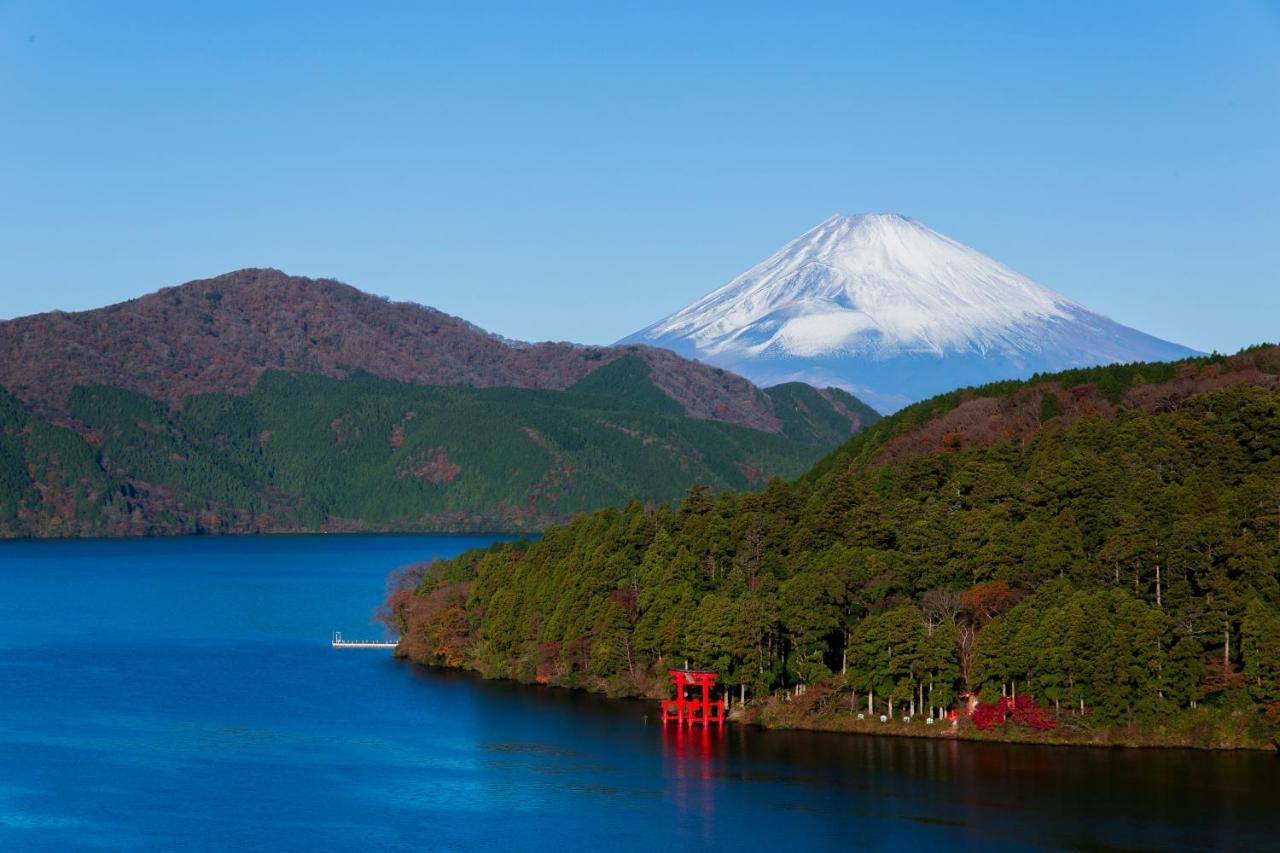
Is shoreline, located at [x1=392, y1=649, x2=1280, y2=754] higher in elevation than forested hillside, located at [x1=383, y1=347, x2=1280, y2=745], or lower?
lower

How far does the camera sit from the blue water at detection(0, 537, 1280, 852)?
166 feet

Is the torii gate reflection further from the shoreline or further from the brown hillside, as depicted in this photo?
the brown hillside

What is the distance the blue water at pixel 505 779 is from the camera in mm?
50625

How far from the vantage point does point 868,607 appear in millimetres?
67250

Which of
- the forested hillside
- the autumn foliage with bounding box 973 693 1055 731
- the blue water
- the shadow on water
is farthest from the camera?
the autumn foliage with bounding box 973 693 1055 731

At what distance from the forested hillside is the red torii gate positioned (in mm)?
864

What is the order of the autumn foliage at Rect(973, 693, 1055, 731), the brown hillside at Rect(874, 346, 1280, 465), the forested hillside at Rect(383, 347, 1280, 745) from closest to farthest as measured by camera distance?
the forested hillside at Rect(383, 347, 1280, 745) < the autumn foliage at Rect(973, 693, 1055, 731) < the brown hillside at Rect(874, 346, 1280, 465)

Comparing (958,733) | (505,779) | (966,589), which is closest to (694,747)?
(505,779)

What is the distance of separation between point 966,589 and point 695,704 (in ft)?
35.7

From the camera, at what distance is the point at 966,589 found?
67.6m

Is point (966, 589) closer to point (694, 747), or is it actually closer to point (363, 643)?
point (694, 747)

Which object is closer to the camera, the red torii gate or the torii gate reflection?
the torii gate reflection

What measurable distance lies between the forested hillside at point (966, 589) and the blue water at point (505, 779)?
2.14 meters

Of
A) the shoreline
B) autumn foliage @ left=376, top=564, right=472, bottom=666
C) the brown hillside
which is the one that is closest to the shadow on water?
the shoreline
